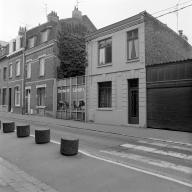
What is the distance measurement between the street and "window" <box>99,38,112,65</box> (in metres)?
8.75

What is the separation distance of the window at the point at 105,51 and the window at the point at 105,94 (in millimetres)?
1693

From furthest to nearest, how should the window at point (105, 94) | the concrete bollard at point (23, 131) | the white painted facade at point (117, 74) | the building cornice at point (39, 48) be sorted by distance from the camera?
the building cornice at point (39, 48)
the window at point (105, 94)
the white painted facade at point (117, 74)
the concrete bollard at point (23, 131)

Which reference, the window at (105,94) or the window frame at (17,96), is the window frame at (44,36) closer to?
the window frame at (17,96)

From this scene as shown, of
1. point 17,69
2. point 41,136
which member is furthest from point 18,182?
point 17,69

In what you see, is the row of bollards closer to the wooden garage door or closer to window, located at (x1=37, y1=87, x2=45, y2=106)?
the wooden garage door

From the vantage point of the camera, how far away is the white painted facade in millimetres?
14844

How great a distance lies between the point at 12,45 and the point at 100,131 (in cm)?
2182

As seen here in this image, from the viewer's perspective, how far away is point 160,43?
16.6 m

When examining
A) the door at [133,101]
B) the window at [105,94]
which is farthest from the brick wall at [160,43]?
the window at [105,94]

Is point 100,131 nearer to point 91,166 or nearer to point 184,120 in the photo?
point 184,120

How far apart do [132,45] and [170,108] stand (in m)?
5.14

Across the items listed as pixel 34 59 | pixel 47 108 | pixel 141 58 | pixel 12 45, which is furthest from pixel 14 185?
pixel 12 45

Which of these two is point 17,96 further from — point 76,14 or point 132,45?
point 132,45

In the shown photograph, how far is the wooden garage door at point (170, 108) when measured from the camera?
12.7 meters
